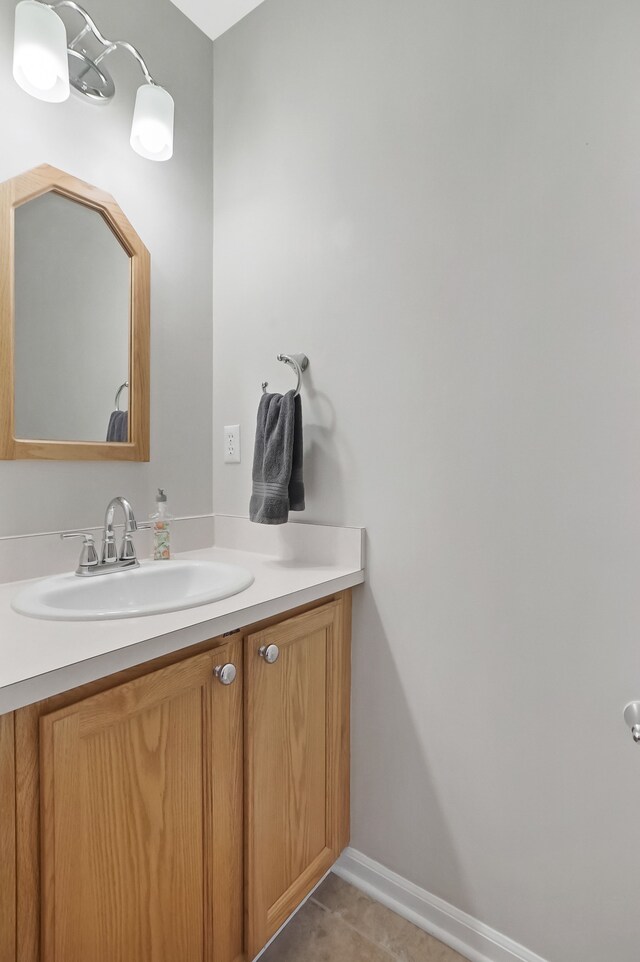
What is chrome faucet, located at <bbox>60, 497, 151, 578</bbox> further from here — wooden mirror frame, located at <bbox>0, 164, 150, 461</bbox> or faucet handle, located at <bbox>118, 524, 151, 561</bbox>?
wooden mirror frame, located at <bbox>0, 164, 150, 461</bbox>

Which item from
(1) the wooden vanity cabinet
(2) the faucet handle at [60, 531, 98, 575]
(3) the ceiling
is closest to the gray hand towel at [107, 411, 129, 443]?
(2) the faucet handle at [60, 531, 98, 575]

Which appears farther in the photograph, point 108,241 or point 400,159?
point 108,241

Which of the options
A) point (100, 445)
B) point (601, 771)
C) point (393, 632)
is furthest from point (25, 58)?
point (601, 771)

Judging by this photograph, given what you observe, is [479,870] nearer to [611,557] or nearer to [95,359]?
[611,557]

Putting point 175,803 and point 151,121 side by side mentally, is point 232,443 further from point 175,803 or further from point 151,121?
point 175,803

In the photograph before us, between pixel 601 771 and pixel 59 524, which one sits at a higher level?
pixel 59 524

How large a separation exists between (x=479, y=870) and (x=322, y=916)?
43 centimetres

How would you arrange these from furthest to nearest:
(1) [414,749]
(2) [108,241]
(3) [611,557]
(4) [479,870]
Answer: (2) [108,241], (1) [414,749], (4) [479,870], (3) [611,557]

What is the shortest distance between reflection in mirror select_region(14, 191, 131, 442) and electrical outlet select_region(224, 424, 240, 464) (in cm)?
34

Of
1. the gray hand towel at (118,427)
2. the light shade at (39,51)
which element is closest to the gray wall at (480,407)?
the gray hand towel at (118,427)

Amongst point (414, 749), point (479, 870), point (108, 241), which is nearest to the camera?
point (479, 870)

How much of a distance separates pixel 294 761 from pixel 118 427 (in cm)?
98

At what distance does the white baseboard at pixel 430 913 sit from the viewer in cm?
109

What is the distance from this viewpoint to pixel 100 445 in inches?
51.8
